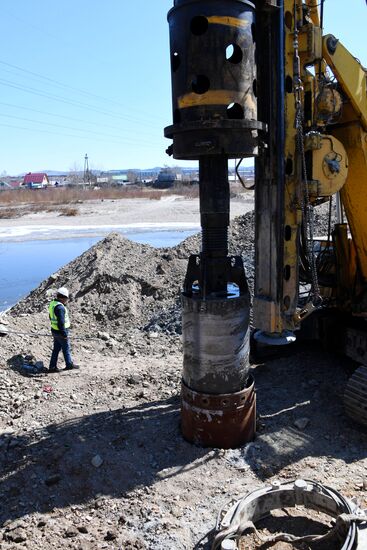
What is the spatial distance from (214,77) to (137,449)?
3.54m

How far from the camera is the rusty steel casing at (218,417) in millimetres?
5121

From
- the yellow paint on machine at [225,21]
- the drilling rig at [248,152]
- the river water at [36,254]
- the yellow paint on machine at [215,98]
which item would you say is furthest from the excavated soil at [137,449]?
the river water at [36,254]

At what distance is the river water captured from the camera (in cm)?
1756

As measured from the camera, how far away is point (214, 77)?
14.9ft

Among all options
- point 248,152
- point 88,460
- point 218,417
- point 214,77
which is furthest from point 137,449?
point 214,77

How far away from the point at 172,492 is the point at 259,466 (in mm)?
887

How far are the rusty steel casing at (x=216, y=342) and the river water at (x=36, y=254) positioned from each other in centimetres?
1067

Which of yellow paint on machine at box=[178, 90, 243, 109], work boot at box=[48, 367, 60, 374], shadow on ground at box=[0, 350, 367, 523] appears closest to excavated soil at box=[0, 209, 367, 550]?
shadow on ground at box=[0, 350, 367, 523]

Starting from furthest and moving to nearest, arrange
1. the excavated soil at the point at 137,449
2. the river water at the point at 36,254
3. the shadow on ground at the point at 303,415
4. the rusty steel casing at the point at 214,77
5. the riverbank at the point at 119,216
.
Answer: the riverbank at the point at 119,216 → the river water at the point at 36,254 → the shadow on ground at the point at 303,415 → the rusty steel casing at the point at 214,77 → the excavated soil at the point at 137,449

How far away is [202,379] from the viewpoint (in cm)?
514

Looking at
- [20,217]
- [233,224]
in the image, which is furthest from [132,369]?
[20,217]

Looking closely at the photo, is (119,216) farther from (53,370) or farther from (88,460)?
(88,460)

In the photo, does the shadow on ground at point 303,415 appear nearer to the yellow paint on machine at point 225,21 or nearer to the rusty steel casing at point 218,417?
the rusty steel casing at point 218,417

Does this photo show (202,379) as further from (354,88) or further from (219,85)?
(354,88)
